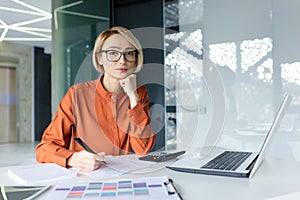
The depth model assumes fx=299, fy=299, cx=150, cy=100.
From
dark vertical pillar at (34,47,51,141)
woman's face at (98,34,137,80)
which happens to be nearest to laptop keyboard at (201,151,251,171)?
woman's face at (98,34,137,80)

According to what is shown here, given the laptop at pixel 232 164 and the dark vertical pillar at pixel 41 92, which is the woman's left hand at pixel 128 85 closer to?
the laptop at pixel 232 164

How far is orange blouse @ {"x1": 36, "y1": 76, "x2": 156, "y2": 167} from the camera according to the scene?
127 cm

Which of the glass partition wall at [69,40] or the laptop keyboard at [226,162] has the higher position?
the glass partition wall at [69,40]

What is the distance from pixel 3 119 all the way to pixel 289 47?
24.3 ft

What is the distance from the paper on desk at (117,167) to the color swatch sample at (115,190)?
106mm

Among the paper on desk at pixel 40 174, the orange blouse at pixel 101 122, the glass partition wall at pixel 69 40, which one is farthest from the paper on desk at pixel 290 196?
the glass partition wall at pixel 69 40

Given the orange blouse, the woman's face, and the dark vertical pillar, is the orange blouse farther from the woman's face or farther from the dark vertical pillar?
the dark vertical pillar

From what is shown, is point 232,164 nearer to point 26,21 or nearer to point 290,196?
point 290,196

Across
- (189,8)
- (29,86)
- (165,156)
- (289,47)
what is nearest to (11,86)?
(29,86)

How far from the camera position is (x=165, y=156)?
120 centimetres

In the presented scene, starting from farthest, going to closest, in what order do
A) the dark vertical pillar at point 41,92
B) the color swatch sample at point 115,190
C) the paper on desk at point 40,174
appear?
the dark vertical pillar at point 41,92
the paper on desk at point 40,174
the color swatch sample at point 115,190

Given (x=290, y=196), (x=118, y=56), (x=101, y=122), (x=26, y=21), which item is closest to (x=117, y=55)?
(x=118, y=56)

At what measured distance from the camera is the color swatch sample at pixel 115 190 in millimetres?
655

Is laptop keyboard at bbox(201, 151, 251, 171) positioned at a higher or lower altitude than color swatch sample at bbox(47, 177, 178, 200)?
lower
